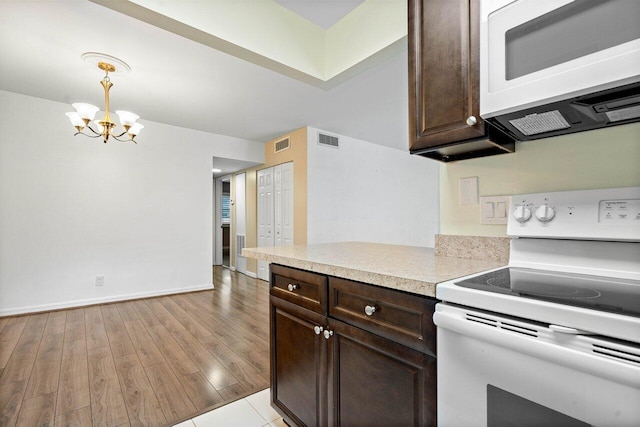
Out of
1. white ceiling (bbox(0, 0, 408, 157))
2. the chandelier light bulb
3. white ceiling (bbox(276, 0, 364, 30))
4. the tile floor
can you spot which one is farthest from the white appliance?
the chandelier light bulb

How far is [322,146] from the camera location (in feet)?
15.9

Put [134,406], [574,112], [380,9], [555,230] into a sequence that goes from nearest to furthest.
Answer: [574,112]
[555,230]
[134,406]
[380,9]

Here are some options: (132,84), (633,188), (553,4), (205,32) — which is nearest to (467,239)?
(633,188)

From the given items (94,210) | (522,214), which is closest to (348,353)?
(522,214)

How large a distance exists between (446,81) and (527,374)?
1.03 m

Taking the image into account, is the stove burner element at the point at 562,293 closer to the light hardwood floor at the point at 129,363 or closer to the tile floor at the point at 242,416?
the tile floor at the point at 242,416

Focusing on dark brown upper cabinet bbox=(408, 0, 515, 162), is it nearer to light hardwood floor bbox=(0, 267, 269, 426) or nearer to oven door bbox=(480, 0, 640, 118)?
oven door bbox=(480, 0, 640, 118)

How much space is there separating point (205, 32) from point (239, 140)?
10.9 ft

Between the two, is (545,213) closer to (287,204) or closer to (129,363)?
(129,363)

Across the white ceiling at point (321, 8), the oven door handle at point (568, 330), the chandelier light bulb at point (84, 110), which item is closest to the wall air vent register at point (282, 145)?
the white ceiling at point (321, 8)

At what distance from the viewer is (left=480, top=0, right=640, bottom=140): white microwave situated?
2.55 feet

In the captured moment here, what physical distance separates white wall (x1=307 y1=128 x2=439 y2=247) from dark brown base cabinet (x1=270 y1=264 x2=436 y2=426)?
124 inches

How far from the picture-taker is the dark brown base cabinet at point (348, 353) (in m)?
0.91

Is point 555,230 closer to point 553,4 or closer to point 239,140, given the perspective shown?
point 553,4
